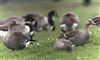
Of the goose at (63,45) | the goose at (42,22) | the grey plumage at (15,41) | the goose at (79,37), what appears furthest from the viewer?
the goose at (42,22)

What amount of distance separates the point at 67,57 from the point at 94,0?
2473 cm

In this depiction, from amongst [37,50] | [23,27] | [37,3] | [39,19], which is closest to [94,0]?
[37,3]

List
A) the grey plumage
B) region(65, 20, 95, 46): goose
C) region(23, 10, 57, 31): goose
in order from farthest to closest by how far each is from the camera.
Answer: region(23, 10, 57, 31): goose < region(65, 20, 95, 46): goose < the grey plumage

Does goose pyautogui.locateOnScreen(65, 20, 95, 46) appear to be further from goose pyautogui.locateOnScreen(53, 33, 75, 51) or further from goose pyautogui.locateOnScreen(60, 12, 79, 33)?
goose pyautogui.locateOnScreen(60, 12, 79, 33)

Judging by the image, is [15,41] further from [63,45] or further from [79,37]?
[79,37]

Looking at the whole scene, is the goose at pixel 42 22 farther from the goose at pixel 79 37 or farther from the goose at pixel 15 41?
the goose at pixel 15 41

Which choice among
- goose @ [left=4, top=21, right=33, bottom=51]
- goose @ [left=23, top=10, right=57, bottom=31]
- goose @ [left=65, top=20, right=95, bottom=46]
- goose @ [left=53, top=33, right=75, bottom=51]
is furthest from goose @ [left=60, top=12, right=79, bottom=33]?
goose @ [left=4, top=21, right=33, bottom=51]

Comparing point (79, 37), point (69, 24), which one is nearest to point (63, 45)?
point (79, 37)

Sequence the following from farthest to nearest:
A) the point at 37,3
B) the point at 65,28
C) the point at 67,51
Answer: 1. the point at 37,3
2. the point at 65,28
3. the point at 67,51

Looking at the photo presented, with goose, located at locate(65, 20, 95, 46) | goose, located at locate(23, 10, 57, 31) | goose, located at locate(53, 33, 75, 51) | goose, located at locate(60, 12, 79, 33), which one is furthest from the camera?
goose, located at locate(23, 10, 57, 31)

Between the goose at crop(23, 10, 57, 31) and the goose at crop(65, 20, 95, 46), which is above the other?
Answer: the goose at crop(65, 20, 95, 46)

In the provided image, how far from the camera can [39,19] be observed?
18344 millimetres

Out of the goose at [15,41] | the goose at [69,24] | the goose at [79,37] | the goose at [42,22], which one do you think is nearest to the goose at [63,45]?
the goose at [79,37]

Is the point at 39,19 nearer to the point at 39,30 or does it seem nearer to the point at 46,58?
the point at 39,30
